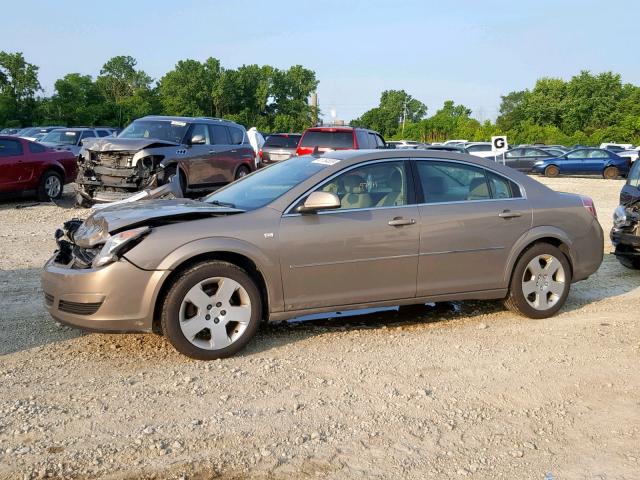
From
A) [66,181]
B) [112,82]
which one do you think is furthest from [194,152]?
[112,82]

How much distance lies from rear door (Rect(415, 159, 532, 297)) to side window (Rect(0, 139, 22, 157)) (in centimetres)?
1157

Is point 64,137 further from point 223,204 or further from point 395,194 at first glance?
point 395,194

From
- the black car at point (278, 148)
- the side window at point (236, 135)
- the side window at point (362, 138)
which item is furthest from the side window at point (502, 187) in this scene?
the black car at point (278, 148)

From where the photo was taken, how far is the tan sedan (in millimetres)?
5176

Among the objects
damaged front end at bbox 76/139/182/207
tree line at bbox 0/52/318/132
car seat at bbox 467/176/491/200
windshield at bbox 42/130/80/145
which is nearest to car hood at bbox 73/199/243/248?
car seat at bbox 467/176/491/200

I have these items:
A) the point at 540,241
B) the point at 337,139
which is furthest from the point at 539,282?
the point at 337,139

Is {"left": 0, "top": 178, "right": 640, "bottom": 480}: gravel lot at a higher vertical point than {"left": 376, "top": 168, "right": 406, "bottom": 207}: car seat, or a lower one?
lower

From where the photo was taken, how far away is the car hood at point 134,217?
533 centimetres

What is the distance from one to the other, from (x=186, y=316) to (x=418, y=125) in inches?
2871

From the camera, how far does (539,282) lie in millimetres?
6617

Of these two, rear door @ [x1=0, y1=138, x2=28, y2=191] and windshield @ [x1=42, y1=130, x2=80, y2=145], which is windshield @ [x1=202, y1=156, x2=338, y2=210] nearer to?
rear door @ [x1=0, y1=138, x2=28, y2=191]

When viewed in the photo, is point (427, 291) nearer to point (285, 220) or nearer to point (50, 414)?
point (285, 220)

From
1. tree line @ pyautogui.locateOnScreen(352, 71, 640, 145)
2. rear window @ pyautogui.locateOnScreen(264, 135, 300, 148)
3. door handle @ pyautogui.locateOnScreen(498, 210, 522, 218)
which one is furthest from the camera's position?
tree line @ pyautogui.locateOnScreen(352, 71, 640, 145)

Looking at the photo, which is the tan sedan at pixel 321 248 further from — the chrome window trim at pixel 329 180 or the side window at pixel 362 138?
the side window at pixel 362 138
